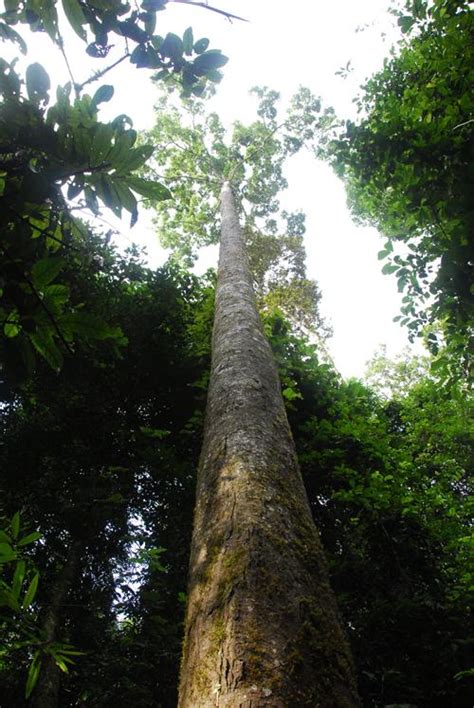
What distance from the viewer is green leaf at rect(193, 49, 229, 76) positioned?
1.52 m

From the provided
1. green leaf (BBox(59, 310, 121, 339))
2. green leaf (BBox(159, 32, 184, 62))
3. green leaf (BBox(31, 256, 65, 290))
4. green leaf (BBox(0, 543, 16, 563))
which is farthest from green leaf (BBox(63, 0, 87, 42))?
green leaf (BBox(0, 543, 16, 563))

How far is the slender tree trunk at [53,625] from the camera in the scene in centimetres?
337

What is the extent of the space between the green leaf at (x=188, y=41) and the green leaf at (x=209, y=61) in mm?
37

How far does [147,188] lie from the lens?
147 cm

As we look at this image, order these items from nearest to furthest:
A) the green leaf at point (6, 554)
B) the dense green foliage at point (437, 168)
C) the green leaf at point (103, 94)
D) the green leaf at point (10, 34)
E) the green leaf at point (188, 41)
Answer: the green leaf at point (6, 554) < the green leaf at point (103, 94) < the green leaf at point (188, 41) < the green leaf at point (10, 34) < the dense green foliage at point (437, 168)

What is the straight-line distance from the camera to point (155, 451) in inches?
188

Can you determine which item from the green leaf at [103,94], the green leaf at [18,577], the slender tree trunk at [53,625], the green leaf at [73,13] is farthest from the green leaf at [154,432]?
the green leaf at [73,13]

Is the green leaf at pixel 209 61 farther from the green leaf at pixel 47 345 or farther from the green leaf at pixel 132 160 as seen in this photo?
the green leaf at pixel 47 345

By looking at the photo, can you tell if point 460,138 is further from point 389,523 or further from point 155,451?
point 155,451

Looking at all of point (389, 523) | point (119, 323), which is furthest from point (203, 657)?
point (119, 323)

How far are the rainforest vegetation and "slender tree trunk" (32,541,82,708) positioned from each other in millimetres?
20

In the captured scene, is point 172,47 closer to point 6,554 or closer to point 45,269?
point 45,269

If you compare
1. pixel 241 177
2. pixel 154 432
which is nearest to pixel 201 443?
pixel 154 432

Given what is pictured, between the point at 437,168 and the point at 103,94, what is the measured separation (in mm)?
3260
